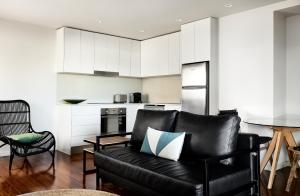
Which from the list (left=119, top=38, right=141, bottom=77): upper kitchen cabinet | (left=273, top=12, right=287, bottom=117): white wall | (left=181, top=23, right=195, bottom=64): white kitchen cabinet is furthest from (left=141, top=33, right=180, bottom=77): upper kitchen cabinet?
(left=273, top=12, right=287, bottom=117): white wall

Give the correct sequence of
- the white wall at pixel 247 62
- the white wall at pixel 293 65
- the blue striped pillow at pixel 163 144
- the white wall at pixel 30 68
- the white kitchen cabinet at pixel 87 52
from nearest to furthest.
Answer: the blue striped pillow at pixel 163 144 → the white wall at pixel 247 62 → the white wall at pixel 293 65 → the white wall at pixel 30 68 → the white kitchen cabinet at pixel 87 52

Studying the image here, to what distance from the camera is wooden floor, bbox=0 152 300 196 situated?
2.90 metres

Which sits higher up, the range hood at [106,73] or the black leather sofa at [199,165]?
the range hood at [106,73]

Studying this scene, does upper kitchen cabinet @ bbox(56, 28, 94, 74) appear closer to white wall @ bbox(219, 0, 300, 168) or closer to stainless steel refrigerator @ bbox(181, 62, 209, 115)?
stainless steel refrigerator @ bbox(181, 62, 209, 115)

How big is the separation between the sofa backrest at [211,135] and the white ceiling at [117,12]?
205cm

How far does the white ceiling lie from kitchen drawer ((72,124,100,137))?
1997 millimetres

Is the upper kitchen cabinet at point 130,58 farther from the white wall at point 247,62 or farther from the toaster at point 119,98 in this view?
the white wall at point 247,62

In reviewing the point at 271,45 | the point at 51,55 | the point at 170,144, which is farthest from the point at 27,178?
the point at 271,45

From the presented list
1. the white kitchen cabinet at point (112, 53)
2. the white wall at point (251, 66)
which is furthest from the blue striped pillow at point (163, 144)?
the white kitchen cabinet at point (112, 53)

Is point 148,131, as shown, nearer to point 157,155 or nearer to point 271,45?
point 157,155

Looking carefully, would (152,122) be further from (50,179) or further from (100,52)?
(100,52)

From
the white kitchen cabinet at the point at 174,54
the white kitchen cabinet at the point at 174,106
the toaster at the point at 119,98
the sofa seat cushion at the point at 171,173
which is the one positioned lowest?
the sofa seat cushion at the point at 171,173

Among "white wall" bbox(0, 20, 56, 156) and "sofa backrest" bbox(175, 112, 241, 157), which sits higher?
"white wall" bbox(0, 20, 56, 156)

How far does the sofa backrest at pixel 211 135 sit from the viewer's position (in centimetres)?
233
